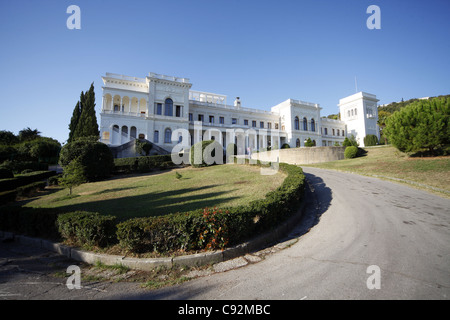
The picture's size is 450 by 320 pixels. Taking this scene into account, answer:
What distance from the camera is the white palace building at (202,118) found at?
3119 centimetres

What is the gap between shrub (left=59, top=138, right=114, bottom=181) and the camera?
15.6 metres

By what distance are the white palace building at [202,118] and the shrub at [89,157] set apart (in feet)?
37.0

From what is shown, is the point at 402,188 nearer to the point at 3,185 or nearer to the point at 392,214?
the point at 392,214

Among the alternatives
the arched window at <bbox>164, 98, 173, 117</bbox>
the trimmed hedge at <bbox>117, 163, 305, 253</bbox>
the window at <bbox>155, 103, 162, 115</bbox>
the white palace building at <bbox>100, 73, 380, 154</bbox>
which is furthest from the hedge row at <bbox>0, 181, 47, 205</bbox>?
the arched window at <bbox>164, 98, 173, 117</bbox>

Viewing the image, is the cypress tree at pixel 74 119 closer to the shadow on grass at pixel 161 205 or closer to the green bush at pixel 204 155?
the green bush at pixel 204 155

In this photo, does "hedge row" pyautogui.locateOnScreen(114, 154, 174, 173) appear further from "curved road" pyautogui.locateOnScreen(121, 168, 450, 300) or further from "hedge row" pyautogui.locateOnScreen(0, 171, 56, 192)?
"curved road" pyautogui.locateOnScreen(121, 168, 450, 300)

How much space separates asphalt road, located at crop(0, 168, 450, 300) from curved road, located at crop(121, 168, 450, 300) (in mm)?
13

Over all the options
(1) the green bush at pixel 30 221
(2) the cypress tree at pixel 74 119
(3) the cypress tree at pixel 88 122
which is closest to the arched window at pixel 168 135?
(3) the cypress tree at pixel 88 122

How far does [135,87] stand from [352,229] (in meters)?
37.2

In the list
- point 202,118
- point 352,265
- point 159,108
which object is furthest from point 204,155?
point 202,118

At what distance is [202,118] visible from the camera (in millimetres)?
39625

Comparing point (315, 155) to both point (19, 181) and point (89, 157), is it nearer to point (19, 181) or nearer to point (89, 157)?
point (89, 157)
